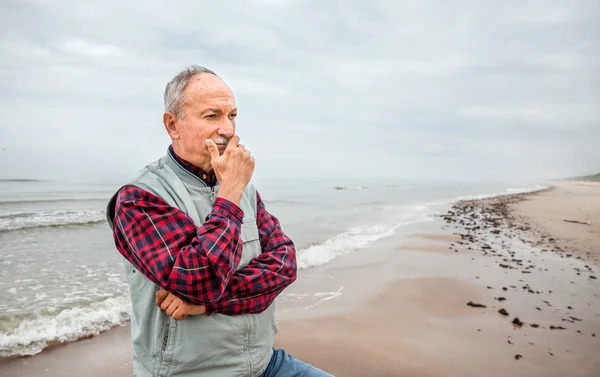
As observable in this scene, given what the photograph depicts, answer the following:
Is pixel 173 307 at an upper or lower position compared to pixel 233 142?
lower

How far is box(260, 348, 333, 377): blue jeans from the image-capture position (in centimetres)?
206

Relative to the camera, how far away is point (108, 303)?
627 centimetres

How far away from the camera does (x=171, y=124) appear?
2.02 m

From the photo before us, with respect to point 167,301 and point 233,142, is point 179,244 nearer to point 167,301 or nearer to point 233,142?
point 167,301

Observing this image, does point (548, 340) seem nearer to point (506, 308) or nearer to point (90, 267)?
point (506, 308)

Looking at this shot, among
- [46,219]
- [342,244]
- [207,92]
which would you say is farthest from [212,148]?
[46,219]

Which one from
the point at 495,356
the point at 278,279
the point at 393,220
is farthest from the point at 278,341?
the point at 393,220

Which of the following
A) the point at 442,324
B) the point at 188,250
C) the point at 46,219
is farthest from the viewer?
the point at 46,219

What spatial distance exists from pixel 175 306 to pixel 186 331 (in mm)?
174

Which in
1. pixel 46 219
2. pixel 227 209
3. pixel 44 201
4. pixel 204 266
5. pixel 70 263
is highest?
pixel 227 209

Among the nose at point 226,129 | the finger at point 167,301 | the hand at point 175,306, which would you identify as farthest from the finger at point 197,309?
the nose at point 226,129

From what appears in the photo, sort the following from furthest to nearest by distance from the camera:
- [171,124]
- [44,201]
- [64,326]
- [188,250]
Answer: [44,201], [64,326], [171,124], [188,250]

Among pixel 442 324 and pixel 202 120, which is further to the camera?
pixel 442 324

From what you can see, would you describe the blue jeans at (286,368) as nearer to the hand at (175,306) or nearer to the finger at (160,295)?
the hand at (175,306)
